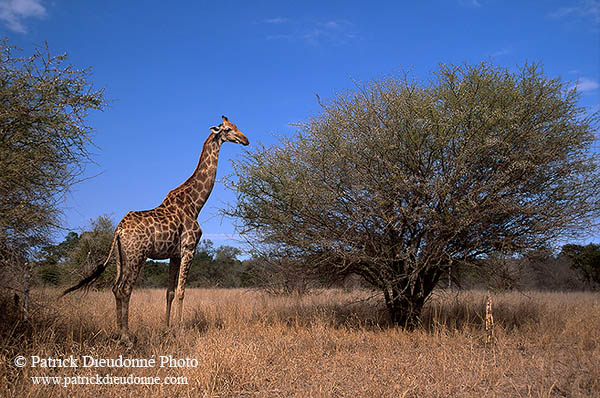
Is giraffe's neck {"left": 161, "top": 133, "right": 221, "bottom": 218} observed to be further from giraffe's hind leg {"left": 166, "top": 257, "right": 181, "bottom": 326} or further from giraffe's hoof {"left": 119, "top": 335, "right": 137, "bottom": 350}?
giraffe's hoof {"left": 119, "top": 335, "right": 137, "bottom": 350}

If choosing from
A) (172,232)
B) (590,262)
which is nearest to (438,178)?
(172,232)

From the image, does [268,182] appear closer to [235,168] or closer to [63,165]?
[235,168]

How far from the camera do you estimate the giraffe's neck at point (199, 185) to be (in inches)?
339

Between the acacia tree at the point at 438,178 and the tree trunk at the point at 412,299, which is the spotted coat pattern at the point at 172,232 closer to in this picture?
the acacia tree at the point at 438,178

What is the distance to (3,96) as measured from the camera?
20.1 ft

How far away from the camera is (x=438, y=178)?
748 cm

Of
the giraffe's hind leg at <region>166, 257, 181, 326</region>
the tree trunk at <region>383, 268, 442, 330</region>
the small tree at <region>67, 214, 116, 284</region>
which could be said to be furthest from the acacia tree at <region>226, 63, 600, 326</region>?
the small tree at <region>67, 214, 116, 284</region>

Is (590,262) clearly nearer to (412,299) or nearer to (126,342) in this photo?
(412,299)

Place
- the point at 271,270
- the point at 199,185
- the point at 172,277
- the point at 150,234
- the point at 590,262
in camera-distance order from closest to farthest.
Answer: the point at 150,234 → the point at 172,277 → the point at 199,185 → the point at 271,270 → the point at 590,262

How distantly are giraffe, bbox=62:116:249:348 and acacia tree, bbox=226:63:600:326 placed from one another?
4.51ft

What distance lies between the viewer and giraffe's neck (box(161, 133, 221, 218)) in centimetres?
861

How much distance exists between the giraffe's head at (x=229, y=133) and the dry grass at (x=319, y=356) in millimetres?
3578

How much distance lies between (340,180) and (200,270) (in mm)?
23695

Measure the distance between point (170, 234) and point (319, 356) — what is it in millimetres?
3310
